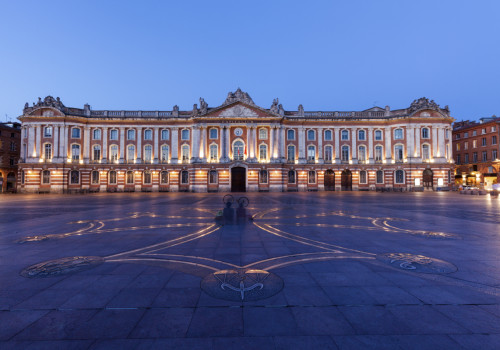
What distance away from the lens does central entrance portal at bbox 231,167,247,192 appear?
39.6 metres

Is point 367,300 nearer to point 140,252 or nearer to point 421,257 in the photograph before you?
point 421,257

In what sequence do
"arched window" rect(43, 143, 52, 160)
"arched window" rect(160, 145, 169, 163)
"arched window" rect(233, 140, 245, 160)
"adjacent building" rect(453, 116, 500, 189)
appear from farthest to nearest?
"adjacent building" rect(453, 116, 500, 189) → "arched window" rect(160, 145, 169, 163) → "arched window" rect(233, 140, 245, 160) → "arched window" rect(43, 143, 52, 160)

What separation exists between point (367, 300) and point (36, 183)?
5093cm

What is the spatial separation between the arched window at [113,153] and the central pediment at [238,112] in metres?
19.5

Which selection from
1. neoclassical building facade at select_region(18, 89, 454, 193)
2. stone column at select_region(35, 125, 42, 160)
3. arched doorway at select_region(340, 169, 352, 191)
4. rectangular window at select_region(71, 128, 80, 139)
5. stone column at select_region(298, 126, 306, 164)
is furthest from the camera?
arched doorway at select_region(340, 169, 352, 191)

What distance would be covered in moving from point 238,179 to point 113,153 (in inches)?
886

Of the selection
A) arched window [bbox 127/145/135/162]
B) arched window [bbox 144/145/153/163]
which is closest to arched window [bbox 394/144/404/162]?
arched window [bbox 144/145/153/163]

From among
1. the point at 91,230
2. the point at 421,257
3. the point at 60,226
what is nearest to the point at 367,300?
the point at 421,257

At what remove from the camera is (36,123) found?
1537 inches

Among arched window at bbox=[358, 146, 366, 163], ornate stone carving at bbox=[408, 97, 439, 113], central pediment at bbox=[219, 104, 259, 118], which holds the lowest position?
arched window at bbox=[358, 146, 366, 163]

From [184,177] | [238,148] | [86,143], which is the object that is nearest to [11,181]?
[86,143]

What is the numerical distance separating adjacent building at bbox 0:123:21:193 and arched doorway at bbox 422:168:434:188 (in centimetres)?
7511

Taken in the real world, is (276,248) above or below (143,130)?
below

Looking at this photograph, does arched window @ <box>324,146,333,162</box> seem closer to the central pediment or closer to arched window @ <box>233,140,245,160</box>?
the central pediment
